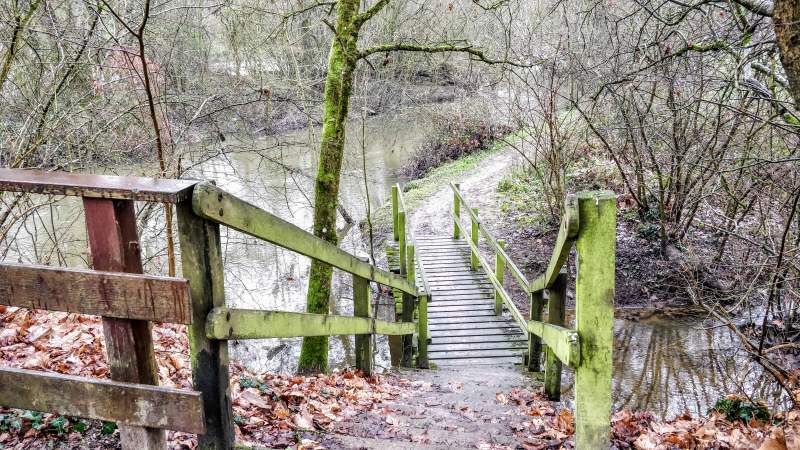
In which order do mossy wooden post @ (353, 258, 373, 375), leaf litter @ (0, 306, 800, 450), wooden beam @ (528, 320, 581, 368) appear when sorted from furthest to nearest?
mossy wooden post @ (353, 258, 373, 375) < leaf litter @ (0, 306, 800, 450) < wooden beam @ (528, 320, 581, 368)

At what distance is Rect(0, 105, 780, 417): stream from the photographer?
721 centimetres

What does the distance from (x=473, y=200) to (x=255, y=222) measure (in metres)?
14.7

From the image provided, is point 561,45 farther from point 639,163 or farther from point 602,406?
point 602,406

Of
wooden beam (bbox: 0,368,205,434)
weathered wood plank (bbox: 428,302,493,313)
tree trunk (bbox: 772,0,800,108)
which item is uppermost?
tree trunk (bbox: 772,0,800,108)

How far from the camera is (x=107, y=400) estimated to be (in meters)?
2.09

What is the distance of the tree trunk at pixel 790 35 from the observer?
3469mm

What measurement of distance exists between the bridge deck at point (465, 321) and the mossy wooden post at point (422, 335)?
9.6 inches

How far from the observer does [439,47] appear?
7574mm

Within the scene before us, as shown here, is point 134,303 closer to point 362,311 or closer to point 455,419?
point 455,419

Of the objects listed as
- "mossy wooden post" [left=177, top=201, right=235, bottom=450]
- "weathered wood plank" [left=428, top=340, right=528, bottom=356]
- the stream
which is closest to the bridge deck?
"weathered wood plank" [left=428, top=340, right=528, bottom=356]

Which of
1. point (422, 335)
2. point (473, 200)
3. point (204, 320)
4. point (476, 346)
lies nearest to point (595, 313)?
point (204, 320)

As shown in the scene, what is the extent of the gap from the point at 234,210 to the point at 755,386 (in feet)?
23.6

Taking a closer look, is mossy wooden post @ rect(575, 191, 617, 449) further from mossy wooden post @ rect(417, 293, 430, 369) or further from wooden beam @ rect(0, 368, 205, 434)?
mossy wooden post @ rect(417, 293, 430, 369)

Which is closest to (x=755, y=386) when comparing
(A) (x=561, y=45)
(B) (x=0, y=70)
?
(A) (x=561, y=45)
